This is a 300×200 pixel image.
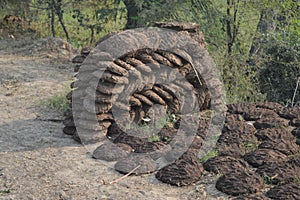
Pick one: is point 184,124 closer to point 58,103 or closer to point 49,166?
point 49,166

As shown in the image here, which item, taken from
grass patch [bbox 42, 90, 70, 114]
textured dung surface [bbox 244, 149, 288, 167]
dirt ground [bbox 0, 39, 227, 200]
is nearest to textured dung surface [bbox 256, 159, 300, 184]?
textured dung surface [bbox 244, 149, 288, 167]

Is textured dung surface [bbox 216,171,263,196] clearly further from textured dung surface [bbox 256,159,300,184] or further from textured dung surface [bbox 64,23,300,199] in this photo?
textured dung surface [bbox 256,159,300,184]

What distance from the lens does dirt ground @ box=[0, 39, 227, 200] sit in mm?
4375

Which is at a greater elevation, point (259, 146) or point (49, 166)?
point (259, 146)

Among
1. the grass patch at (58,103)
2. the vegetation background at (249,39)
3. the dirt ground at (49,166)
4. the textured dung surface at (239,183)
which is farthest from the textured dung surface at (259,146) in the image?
the grass patch at (58,103)

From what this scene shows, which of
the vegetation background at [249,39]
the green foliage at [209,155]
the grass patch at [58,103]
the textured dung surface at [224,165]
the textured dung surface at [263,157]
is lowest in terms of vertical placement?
the grass patch at [58,103]

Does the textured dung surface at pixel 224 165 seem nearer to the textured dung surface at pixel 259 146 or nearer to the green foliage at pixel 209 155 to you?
the textured dung surface at pixel 259 146

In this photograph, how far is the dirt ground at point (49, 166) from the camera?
4375 mm

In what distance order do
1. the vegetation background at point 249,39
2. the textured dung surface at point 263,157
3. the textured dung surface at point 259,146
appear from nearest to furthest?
1. the textured dung surface at point 259,146
2. the textured dung surface at point 263,157
3. the vegetation background at point 249,39

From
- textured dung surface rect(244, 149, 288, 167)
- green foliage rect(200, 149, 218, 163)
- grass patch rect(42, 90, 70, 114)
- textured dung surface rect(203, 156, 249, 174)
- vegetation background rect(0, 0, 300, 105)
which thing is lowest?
grass patch rect(42, 90, 70, 114)

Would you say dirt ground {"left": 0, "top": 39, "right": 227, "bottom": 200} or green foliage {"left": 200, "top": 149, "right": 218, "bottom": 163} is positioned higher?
green foliage {"left": 200, "top": 149, "right": 218, "bottom": 163}

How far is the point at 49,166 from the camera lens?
4.86m

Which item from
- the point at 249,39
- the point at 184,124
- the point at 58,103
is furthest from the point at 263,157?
the point at 249,39

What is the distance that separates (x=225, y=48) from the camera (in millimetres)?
8164
